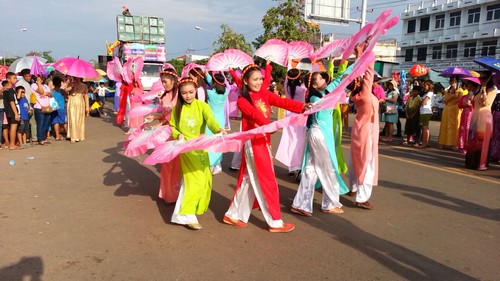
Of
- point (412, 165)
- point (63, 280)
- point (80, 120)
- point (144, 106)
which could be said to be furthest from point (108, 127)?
point (63, 280)

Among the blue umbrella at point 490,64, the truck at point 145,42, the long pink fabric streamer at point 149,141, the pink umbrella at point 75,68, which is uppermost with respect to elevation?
the truck at point 145,42

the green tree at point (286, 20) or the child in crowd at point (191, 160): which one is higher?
the green tree at point (286, 20)

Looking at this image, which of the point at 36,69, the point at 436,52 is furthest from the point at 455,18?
the point at 36,69

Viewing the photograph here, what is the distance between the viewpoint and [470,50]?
3838 cm

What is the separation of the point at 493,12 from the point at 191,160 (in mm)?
41753

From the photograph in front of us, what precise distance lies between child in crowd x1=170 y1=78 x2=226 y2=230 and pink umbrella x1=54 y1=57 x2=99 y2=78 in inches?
226

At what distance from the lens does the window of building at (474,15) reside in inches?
1501

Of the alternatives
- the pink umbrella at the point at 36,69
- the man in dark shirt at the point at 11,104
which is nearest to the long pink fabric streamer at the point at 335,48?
the man in dark shirt at the point at 11,104

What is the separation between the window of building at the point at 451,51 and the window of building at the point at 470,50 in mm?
1160

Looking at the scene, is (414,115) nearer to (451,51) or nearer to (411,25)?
(451,51)

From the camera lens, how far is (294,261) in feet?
11.0

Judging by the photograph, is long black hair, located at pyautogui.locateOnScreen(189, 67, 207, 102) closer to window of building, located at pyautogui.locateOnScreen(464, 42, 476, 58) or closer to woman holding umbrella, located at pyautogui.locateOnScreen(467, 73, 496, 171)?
woman holding umbrella, located at pyautogui.locateOnScreen(467, 73, 496, 171)

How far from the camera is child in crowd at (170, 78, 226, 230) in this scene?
13.0 feet

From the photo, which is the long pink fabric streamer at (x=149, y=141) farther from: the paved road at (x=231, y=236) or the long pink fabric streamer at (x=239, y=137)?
the paved road at (x=231, y=236)
